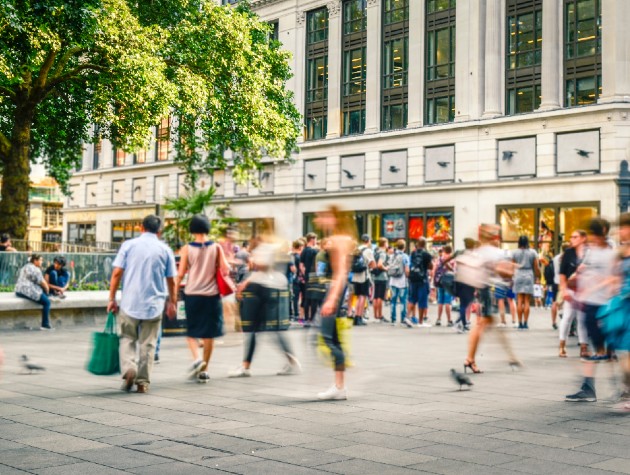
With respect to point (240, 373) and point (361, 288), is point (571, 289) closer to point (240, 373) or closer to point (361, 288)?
point (240, 373)

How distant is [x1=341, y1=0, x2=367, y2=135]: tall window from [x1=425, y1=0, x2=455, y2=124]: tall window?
13.6 ft

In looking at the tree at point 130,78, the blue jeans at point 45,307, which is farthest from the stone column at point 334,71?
the blue jeans at point 45,307

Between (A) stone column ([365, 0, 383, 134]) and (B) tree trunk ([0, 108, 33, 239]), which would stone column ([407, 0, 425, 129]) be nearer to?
(A) stone column ([365, 0, 383, 134])

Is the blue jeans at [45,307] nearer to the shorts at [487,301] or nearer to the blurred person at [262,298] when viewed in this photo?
the blurred person at [262,298]

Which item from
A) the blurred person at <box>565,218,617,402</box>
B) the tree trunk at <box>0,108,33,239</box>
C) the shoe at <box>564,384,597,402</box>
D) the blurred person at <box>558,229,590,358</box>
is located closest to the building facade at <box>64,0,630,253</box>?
the tree trunk at <box>0,108,33,239</box>

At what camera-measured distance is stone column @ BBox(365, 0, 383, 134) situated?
40.5 metres

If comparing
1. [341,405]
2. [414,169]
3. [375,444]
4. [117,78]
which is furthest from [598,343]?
[414,169]

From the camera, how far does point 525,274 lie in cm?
1852

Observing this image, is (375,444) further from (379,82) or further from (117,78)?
(379,82)

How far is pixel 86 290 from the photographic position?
2027 centimetres

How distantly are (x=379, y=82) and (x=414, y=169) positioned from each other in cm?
520

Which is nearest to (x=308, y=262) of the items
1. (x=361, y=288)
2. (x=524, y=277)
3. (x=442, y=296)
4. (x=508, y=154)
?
(x=361, y=288)

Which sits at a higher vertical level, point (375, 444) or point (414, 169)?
point (414, 169)

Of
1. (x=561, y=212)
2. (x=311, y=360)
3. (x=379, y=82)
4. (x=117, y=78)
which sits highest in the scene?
(x=379, y=82)
